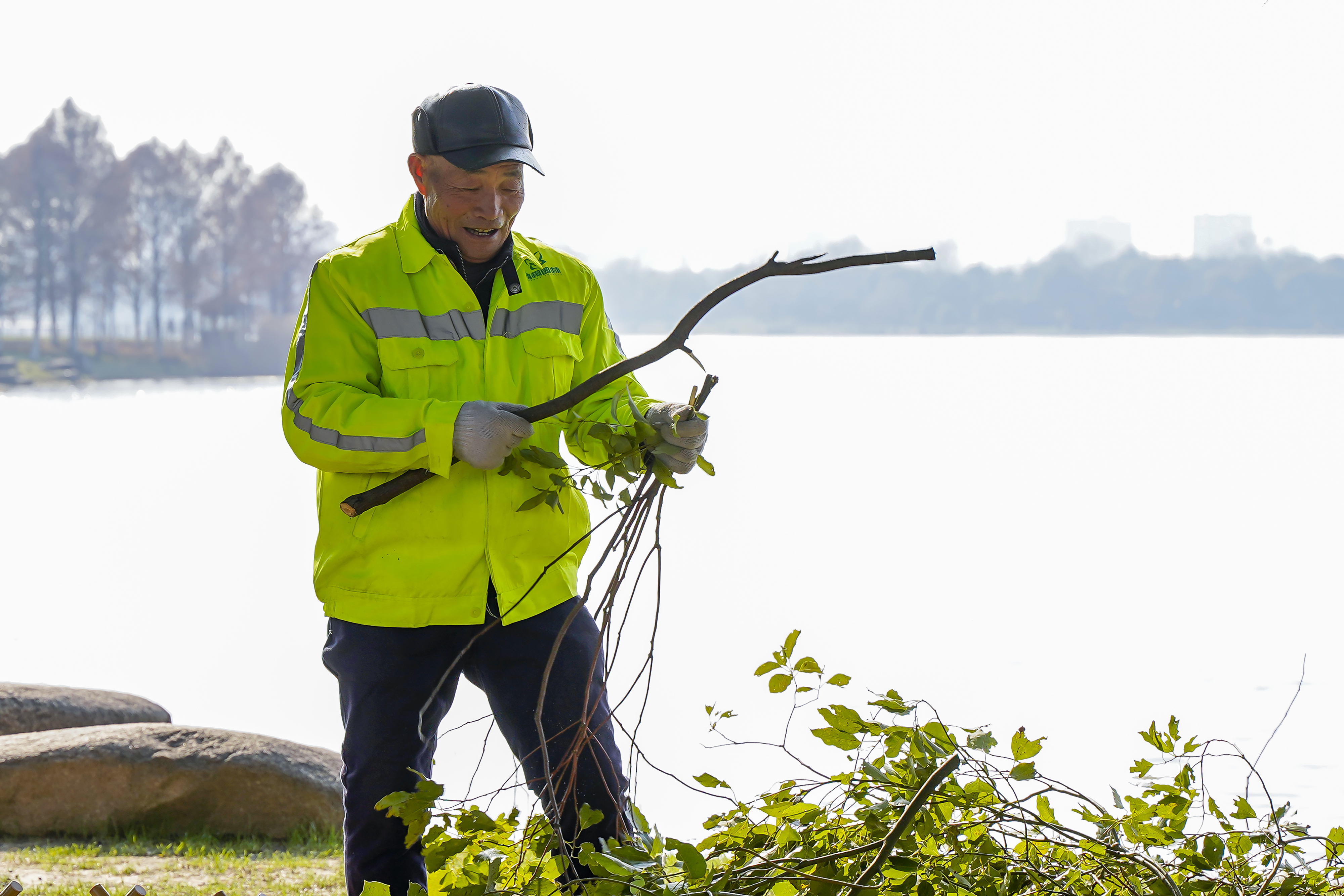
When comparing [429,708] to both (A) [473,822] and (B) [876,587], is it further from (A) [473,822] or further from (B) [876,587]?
(B) [876,587]

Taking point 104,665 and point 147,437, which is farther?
point 147,437

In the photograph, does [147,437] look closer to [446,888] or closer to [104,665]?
[104,665]

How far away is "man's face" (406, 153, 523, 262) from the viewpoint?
A: 205cm

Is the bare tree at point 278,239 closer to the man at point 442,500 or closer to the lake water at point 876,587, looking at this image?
the lake water at point 876,587

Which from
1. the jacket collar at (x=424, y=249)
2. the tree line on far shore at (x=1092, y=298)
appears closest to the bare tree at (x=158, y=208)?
the tree line on far shore at (x=1092, y=298)

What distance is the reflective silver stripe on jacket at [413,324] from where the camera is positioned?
2070 mm

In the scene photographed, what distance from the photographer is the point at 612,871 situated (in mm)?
1347

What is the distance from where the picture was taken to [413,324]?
2078 millimetres

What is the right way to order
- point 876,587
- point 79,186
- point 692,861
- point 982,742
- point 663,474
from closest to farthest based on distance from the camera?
point 692,861 → point 982,742 → point 663,474 → point 876,587 → point 79,186

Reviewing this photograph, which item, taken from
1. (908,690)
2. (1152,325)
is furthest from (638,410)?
(1152,325)

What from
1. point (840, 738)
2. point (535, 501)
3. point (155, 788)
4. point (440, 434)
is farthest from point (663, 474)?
point (155, 788)

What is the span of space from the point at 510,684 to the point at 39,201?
58661mm

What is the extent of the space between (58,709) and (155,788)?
1097 mm

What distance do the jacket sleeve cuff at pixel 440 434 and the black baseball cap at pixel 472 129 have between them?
1.34 feet
